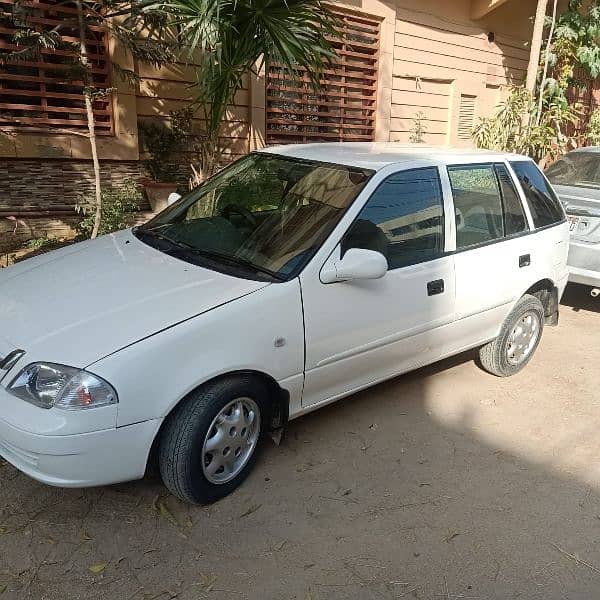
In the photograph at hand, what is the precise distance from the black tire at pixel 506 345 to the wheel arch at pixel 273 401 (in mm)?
1951

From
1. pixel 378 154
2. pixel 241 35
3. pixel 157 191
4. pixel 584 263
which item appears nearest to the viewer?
pixel 378 154

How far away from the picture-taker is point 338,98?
952 cm

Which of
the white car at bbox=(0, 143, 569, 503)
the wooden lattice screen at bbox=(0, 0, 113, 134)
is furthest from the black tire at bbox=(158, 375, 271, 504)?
the wooden lattice screen at bbox=(0, 0, 113, 134)

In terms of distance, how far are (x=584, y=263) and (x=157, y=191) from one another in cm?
492

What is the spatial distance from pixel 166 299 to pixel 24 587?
1.29 meters

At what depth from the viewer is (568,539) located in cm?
275

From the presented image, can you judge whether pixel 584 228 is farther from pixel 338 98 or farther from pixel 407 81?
pixel 407 81

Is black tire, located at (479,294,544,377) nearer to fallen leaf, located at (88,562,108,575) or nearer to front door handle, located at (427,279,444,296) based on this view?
front door handle, located at (427,279,444,296)

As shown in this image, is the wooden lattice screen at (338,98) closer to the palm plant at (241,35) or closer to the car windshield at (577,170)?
the palm plant at (241,35)

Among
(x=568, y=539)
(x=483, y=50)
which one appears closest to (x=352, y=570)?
(x=568, y=539)

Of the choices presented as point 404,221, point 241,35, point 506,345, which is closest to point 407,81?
point 241,35

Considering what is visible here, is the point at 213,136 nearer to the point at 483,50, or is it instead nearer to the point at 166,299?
the point at 166,299

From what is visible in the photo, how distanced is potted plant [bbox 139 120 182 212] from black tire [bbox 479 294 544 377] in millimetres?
4575

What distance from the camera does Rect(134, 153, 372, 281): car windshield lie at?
10.1 feet
